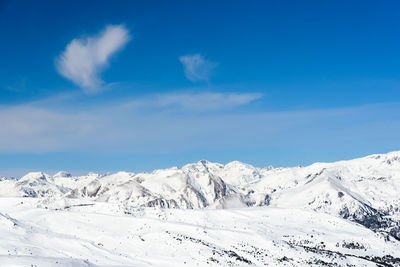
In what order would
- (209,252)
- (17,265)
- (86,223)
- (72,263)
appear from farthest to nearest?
(86,223)
(209,252)
(72,263)
(17,265)

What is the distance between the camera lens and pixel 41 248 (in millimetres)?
130500

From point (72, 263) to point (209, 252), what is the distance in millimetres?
71923

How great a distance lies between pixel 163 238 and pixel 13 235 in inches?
2201

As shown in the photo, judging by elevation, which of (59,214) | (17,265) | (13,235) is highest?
(59,214)

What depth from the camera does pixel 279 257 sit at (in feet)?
584

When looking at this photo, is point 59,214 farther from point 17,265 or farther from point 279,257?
point 17,265

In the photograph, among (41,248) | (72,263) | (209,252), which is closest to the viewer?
(72,263)

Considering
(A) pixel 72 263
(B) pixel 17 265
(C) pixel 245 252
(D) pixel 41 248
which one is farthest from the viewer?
(C) pixel 245 252

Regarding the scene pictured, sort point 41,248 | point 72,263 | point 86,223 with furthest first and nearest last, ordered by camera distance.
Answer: point 86,223 → point 41,248 → point 72,263

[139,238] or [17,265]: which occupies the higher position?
[139,238]

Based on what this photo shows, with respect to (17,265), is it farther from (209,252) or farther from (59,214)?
(59,214)

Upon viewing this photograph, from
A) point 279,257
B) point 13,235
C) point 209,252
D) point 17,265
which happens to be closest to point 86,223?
point 13,235

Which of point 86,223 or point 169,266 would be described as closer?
point 169,266

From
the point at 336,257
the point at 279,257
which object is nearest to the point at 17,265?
the point at 279,257
